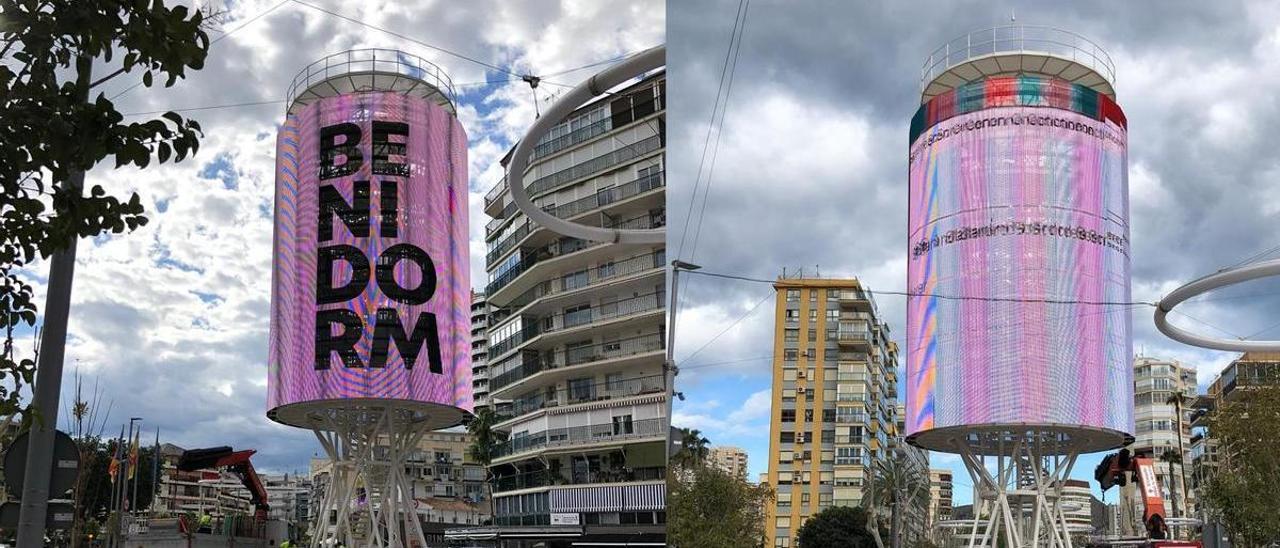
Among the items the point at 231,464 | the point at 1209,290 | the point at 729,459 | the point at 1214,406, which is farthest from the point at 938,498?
the point at 231,464

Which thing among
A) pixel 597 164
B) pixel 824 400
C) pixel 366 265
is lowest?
pixel 824 400

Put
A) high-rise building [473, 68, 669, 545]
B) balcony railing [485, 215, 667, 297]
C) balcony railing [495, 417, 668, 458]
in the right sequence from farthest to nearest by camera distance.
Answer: balcony railing [485, 215, 667, 297]
balcony railing [495, 417, 668, 458]
high-rise building [473, 68, 669, 545]

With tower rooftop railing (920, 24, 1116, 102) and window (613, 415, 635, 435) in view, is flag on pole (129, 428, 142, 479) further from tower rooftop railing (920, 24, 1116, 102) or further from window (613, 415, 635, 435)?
tower rooftop railing (920, 24, 1116, 102)

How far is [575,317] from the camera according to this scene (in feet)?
87.9

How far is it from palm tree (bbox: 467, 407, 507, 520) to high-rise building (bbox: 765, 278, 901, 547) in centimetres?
3062

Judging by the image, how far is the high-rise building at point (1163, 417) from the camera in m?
9.38

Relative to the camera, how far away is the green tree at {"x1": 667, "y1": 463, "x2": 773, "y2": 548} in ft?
10.9

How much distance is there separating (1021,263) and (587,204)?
13121mm

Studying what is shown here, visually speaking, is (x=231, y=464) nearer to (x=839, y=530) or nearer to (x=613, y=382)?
(x=613, y=382)

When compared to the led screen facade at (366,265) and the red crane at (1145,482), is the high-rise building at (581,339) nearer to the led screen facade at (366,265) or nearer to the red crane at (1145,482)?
the led screen facade at (366,265)

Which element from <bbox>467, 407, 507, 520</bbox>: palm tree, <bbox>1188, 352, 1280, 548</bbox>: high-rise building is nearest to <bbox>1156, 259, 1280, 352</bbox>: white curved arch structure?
<bbox>1188, 352, 1280, 548</bbox>: high-rise building

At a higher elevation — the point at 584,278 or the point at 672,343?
the point at 584,278

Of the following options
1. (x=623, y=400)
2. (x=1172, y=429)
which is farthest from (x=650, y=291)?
(x=1172, y=429)

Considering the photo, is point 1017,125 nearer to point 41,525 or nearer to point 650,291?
point 41,525
